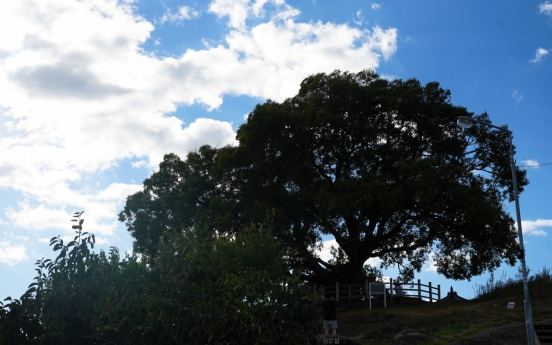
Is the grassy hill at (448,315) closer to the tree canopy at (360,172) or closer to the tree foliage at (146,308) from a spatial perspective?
the tree canopy at (360,172)

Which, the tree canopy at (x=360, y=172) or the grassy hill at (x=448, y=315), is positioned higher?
the tree canopy at (x=360, y=172)

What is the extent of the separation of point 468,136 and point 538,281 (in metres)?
11.0

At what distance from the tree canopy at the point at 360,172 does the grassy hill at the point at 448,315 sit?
3751mm

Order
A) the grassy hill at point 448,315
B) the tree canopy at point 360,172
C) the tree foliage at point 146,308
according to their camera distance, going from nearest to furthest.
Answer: the tree foliage at point 146,308, the grassy hill at point 448,315, the tree canopy at point 360,172

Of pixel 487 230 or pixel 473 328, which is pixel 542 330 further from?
pixel 487 230

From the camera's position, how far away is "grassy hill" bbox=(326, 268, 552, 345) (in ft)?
83.8

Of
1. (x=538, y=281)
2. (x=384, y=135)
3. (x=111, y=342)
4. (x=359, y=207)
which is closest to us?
(x=111, y=342)

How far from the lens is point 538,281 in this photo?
3353 cm

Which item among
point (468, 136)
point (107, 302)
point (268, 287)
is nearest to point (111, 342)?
point (107, 302)

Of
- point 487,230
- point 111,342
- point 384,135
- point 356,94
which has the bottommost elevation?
point 111,342

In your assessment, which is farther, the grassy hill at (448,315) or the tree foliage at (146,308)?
the grassy hill at (448,315)

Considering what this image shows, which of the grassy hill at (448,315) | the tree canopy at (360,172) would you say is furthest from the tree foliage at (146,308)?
the tree canopy at (360,172)

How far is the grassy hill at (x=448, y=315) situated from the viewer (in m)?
25.5

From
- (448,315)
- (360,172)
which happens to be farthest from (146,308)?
(360,172)
